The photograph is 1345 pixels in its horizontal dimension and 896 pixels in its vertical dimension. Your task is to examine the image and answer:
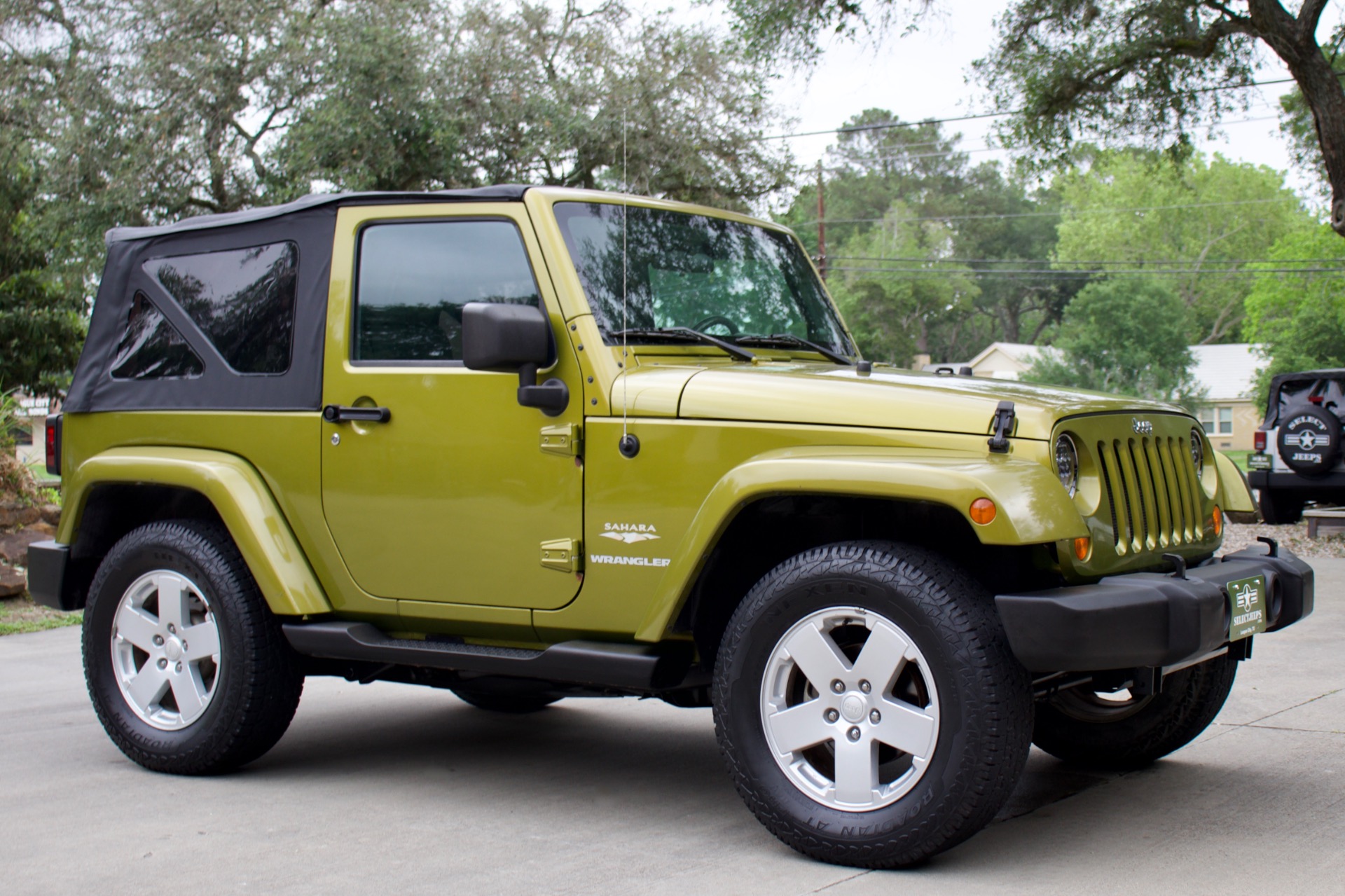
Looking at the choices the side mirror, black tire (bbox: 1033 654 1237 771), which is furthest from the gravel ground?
the side mirror

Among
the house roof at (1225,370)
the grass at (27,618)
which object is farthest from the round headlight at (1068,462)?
the house roof at (1225,370)

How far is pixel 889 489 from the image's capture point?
12.6 feet

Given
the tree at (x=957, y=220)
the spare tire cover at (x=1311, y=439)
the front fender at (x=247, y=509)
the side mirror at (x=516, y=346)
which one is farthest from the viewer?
the tree at (x=957, y=220)

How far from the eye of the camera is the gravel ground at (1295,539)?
45.2ft

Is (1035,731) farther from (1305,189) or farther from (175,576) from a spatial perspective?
(1305,189)

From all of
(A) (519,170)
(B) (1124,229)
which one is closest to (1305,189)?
(A) (519,170)

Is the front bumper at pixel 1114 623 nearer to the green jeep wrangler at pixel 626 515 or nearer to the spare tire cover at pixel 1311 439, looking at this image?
the green jeep wrangler at pixel 626 515

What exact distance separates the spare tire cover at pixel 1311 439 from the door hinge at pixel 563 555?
13.0m

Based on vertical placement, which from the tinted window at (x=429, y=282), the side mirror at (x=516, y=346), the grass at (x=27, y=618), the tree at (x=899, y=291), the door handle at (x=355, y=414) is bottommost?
the grass at (x=27, y=618)

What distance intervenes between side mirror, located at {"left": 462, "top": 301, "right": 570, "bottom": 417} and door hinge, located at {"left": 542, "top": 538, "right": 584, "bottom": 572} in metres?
0.42

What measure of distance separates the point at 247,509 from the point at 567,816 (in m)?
1.64

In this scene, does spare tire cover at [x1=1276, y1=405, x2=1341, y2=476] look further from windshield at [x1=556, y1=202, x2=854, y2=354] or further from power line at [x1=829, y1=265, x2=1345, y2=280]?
power line at [x1=829, y1=265, x2=1345, y2=280]

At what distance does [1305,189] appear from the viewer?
22.8 metres

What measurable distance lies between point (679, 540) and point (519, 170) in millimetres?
17325
